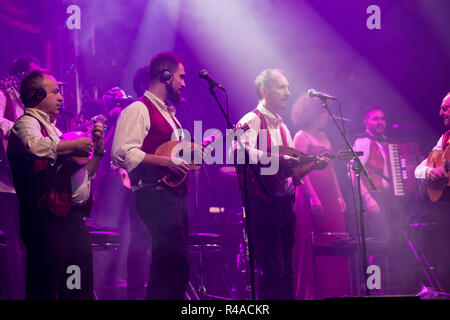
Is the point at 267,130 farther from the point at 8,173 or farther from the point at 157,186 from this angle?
the point at 8,173

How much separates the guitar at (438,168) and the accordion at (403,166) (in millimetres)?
1180

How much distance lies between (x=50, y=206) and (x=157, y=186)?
0.69 metres

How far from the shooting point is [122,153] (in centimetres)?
346

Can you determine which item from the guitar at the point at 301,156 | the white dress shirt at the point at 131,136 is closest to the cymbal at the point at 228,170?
the guitar at the point at 301,156

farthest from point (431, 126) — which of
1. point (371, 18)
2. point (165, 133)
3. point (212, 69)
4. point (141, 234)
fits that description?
point (165, 133)

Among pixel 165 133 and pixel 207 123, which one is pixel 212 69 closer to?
pixel 207 123

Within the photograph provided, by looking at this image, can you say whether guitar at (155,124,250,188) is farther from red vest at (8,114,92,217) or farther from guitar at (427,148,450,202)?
guitar at (427,148,450,202)

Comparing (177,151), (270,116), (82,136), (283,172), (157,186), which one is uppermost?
(270,116)

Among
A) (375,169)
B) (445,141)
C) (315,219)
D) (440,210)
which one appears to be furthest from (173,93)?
(375,169)

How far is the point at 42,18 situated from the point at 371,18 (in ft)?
14.1

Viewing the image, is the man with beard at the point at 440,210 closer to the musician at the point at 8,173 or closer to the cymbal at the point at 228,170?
the cymbal at the point at 228,170

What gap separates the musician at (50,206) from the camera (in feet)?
10.1

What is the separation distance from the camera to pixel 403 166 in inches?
269

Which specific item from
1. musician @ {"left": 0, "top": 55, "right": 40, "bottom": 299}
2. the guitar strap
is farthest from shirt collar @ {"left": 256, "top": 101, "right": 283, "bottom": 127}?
musician @ {"left": 0, "top": 55, "right": 40, "bottom": 299}
